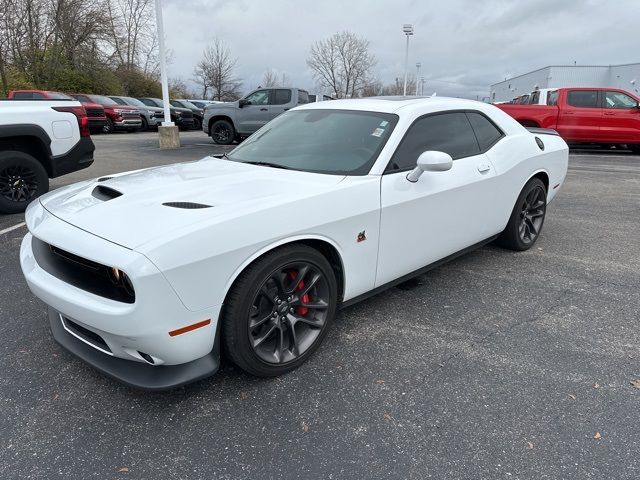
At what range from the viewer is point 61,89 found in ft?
91.0

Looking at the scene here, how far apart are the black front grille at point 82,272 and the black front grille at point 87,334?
22 centimetres

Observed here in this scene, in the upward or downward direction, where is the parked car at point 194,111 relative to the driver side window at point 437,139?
upward

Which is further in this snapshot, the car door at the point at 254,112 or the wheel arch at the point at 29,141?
the car door at the point at 254,112

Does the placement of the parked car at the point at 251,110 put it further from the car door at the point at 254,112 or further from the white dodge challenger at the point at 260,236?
the white dodge challenger at the point at 260,236

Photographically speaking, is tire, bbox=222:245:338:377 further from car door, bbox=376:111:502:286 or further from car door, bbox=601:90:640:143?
car door, bbox=601:90:640:143

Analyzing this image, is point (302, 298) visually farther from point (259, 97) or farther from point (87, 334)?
point (259, 97)

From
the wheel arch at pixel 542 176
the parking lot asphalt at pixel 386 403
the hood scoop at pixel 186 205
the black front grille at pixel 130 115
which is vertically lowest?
the parking lot asphalt at pixel 386 403

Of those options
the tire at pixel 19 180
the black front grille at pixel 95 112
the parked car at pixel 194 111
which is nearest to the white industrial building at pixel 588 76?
the parked car at pixel 194 111

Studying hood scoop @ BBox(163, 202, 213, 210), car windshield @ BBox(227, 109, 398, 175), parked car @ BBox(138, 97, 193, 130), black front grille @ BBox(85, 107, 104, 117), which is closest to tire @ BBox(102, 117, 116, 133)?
black front grille @ BBox(85, 107, 104, 117)

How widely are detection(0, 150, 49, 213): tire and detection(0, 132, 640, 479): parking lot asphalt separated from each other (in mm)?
2649

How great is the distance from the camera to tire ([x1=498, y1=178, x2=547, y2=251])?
4301 mm

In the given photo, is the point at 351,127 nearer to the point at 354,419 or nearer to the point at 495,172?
the point at 495,172

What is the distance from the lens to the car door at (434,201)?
2.91m

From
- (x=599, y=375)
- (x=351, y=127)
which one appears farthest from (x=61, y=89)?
(x=599, y=375)
